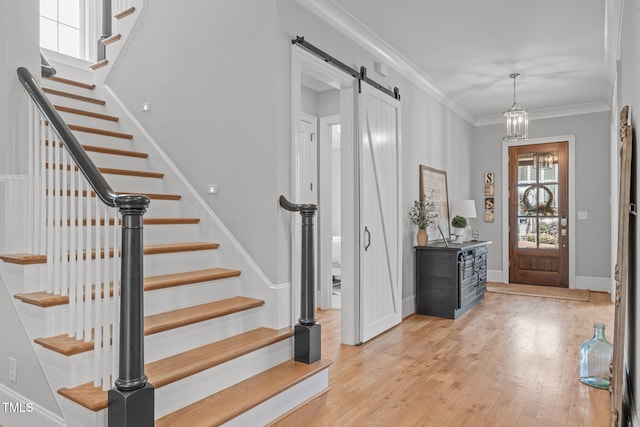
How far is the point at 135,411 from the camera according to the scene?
183cm

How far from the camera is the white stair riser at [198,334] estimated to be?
92.9 inches

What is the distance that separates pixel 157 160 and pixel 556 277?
20.1 feet

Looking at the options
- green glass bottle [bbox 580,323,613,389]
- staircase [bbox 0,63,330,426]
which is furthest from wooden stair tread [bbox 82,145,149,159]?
green glass bottle [bbox 580,323,613,389]

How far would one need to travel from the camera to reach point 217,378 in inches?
95.0

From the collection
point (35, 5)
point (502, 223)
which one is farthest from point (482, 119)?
point (35, 5)

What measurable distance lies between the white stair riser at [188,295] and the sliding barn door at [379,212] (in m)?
1.29

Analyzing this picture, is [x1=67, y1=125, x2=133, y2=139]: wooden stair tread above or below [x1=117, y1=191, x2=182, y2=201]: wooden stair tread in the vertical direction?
above

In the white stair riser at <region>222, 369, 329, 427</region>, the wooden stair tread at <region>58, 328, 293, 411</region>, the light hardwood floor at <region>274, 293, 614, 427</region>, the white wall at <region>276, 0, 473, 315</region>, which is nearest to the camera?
the wooden stair tread at <region>58, 328, 293, 411</region>

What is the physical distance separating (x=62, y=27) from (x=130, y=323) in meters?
4.73

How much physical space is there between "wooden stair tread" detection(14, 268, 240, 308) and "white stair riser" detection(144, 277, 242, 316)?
0.04 m

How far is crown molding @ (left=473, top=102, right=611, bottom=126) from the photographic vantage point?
21.0ft

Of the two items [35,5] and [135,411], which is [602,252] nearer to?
[135,411]

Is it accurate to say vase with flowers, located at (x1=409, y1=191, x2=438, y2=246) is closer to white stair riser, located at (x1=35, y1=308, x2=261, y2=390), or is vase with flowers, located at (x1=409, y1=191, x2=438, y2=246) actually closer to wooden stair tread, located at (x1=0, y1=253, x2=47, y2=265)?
white stair riser, located at (x1=35, y1=308, x2=261, y2=390)

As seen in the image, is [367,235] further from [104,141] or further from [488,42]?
[104,141]
